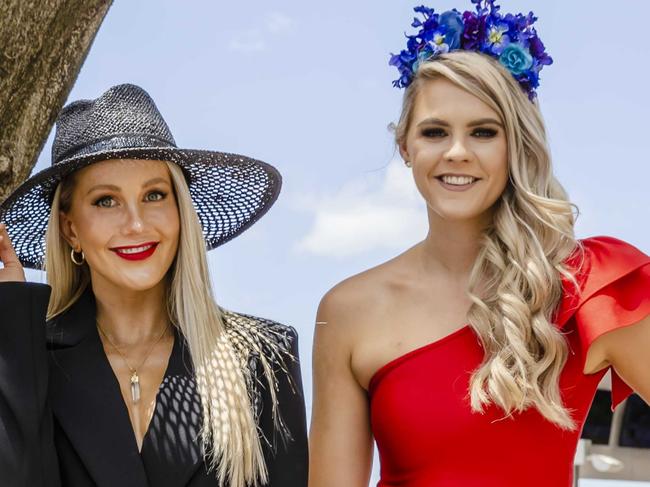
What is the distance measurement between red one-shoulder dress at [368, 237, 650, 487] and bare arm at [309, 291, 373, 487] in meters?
0.07

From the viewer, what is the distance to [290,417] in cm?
360

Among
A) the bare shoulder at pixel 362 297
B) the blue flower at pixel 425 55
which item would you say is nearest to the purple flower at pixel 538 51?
the blue flower at pixel 425 55

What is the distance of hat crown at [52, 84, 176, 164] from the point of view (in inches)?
148

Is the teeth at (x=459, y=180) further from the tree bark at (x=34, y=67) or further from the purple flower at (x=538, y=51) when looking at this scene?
the tree bark at (x=34, y=67)

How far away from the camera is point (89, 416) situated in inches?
138

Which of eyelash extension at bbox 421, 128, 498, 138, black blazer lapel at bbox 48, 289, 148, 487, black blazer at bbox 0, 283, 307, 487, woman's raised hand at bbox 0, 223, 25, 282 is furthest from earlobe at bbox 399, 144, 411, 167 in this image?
woman's raised hand at bbox 0, 223, 25, 282

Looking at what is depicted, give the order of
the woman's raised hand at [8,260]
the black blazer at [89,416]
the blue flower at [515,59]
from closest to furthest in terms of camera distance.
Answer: the black blazer at [89,416], the woman's raised hand at [8,260], the blue flower at [515,59]

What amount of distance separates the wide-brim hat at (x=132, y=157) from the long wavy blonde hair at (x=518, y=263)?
0.59 metres

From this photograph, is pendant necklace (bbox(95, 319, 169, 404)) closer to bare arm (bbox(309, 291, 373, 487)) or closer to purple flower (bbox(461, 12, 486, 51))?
bare arm (bbox(309, 291, 373, 487))

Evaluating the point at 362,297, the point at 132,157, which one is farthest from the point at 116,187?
the point at 362,297

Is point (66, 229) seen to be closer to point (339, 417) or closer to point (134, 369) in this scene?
point (134, 369)

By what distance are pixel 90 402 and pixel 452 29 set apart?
1697 millimetres

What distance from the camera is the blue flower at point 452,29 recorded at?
4.00m

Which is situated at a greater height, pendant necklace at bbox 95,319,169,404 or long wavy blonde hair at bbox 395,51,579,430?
long wavy blonde hair at bbox 395,51,579,430
